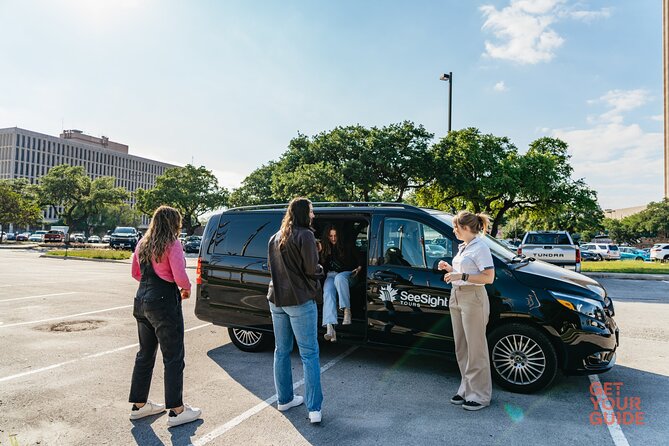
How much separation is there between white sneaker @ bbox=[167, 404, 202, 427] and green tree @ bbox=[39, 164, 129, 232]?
54636 millimetres

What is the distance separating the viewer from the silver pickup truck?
46.9 ft

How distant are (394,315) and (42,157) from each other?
13034 cm

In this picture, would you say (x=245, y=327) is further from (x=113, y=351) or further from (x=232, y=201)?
(x=232, y=201)

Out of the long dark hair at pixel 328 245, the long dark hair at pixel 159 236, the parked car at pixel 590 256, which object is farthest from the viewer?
the parked car at pixel 590 256

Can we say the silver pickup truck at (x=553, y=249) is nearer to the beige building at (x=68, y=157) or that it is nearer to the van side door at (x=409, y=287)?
the van side door at (x=409, y=287)

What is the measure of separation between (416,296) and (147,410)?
9.67 feet

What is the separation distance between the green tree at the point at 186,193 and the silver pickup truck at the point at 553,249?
45.6 m

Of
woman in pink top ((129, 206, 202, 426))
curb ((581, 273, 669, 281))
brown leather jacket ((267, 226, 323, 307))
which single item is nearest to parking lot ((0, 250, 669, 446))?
woman in pink top ((129, 206, 202, 426))

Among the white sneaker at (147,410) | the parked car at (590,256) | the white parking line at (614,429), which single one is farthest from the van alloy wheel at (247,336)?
the parked car at (590,256)

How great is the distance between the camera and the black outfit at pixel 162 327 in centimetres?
373

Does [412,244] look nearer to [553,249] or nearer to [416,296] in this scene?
[416,296]

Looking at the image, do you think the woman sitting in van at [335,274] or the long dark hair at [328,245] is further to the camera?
the long dark hair at [328,245]

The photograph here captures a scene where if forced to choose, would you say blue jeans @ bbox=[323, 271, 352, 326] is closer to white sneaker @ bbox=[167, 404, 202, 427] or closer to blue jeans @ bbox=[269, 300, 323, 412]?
blue jeans @ bbox=[269, 300, 323, 412]

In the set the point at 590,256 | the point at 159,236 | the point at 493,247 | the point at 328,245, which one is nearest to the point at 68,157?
the point at 590,256
